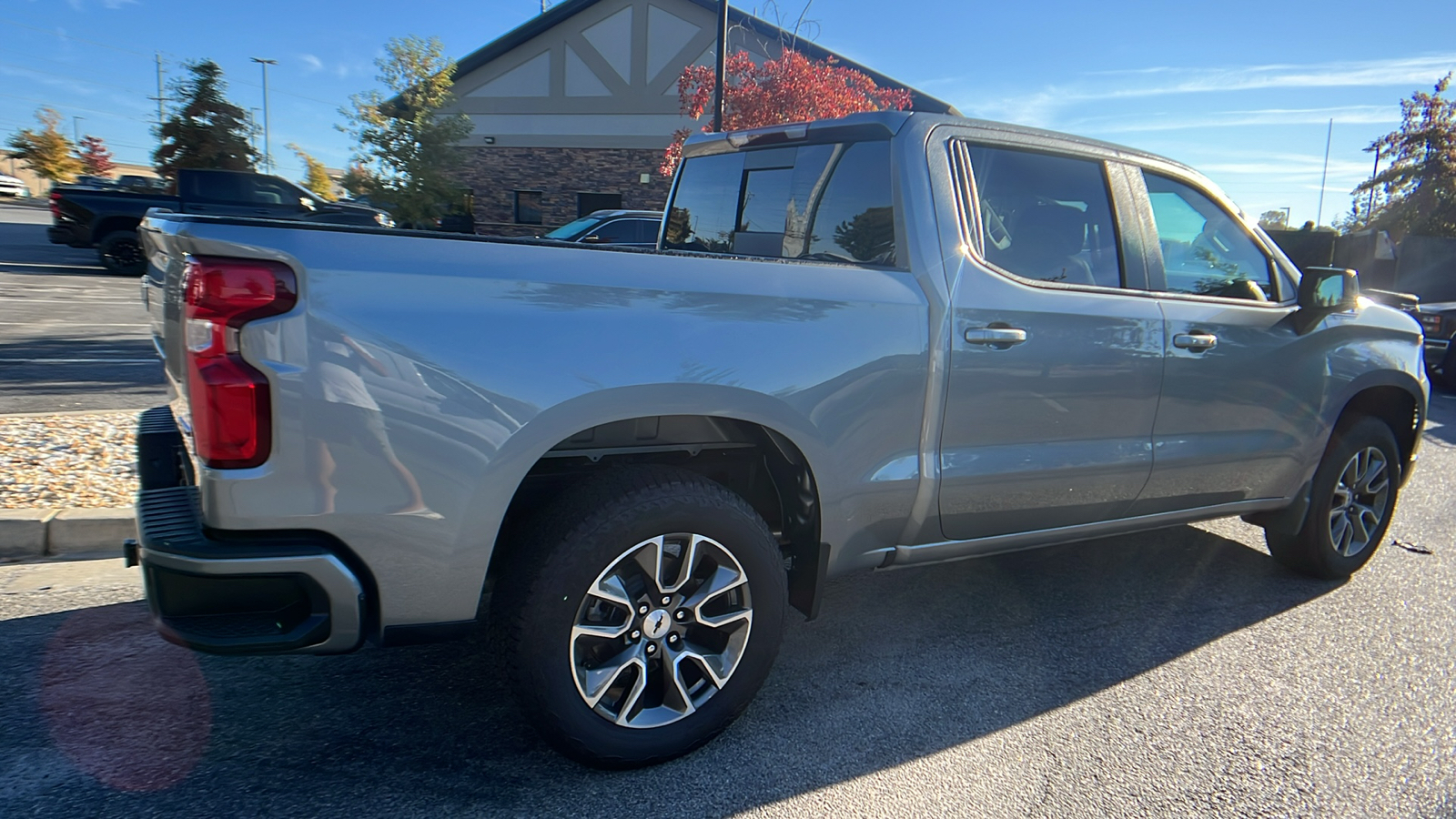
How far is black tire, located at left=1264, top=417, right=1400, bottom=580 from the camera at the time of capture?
14.4 feet

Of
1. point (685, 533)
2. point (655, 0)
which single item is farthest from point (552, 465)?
point (655, 0)

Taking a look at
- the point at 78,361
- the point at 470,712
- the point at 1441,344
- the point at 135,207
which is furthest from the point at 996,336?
the point at 135,207

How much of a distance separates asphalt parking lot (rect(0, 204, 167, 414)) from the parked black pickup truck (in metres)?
0.60

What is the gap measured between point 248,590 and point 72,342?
927 centimetres

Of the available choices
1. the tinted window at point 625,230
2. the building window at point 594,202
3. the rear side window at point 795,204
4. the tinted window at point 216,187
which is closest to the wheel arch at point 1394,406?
the rear side window at point 795,204

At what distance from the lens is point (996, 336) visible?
310 cm

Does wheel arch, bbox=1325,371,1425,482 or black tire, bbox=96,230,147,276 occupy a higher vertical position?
black tire, bbox=96,230,147,276

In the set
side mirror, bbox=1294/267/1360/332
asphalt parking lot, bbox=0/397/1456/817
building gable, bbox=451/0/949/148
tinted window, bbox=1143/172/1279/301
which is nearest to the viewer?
asphalt parking lot, bbox=0/397/1456/817

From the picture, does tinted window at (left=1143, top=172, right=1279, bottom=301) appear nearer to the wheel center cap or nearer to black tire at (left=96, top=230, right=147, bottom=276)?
the wheel center cap

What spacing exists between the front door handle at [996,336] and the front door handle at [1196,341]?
88 centimetres

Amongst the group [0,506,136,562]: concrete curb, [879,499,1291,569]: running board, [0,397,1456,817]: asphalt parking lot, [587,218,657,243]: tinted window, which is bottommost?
[0,397,1456,817]: asphalt parking lot

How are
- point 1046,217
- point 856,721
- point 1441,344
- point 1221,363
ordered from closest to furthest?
point 856,721 < point 1046,217 < point 1221,363 < point 1441,344

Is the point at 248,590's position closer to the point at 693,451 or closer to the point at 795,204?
the point at 693,451

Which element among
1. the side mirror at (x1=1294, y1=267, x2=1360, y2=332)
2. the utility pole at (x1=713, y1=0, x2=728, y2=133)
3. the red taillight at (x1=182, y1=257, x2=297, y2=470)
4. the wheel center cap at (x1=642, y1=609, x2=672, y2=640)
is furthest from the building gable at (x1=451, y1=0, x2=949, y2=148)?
the red taillight at (x1=182, y1=257, x2=297, y2=470)
